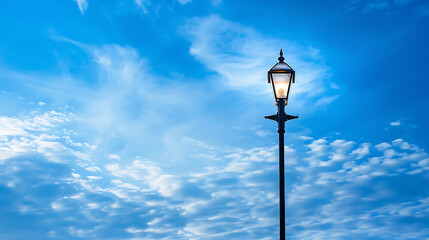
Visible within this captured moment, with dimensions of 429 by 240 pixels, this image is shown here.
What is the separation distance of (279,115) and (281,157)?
1191 mm

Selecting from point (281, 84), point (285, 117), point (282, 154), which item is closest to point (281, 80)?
point (281, 84)

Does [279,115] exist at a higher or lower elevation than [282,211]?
higher

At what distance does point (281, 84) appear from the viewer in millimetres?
10352

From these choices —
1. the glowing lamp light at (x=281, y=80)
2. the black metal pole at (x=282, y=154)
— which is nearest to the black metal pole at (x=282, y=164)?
the black metal pole at (x=282, y=154)

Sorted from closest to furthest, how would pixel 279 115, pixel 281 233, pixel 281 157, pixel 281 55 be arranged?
pixel 281 233 < pixel 281 157 < pixel 279 115 < pixel 281 55

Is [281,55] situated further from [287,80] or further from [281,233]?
[281,233]

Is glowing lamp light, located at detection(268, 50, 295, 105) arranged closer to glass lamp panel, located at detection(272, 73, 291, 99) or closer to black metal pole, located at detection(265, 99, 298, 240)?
glass lamp panel, located at detection(272, 73, 291, 99)

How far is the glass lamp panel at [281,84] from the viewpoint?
10.3 m

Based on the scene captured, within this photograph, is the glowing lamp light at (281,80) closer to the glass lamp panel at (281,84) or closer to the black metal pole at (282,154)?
the glass lamp panel at (281,84)

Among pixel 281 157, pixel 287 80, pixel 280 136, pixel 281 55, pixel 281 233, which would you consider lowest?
pixel 281 233

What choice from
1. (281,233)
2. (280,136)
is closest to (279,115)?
(280,136)

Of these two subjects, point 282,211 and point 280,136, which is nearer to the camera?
point 282,211

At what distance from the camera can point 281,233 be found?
8883mm

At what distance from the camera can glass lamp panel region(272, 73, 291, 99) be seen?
10328 millimetres
